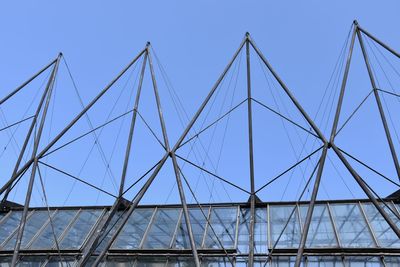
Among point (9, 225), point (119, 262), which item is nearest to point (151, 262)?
point (119, 262)

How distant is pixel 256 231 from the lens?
76.1ft

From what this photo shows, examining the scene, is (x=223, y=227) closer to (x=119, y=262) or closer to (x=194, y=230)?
(x=194, y=230)

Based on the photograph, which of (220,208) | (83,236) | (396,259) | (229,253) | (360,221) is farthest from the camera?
(220,208)

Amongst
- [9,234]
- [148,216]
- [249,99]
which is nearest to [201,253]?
[148,216]

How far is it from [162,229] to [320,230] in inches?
302

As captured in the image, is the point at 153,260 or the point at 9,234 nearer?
the point at 153,260

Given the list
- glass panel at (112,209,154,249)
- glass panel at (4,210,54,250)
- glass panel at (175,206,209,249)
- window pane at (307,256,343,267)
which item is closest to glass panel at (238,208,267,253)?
glass panel at (175,206,209,249)

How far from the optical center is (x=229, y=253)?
70.3ft

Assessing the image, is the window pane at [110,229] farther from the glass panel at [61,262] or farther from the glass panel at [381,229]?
the glass panel at [381,229]

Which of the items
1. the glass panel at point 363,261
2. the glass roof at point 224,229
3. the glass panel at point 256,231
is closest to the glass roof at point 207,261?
the glass panel at point 363,261

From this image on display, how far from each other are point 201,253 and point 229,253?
123 cm

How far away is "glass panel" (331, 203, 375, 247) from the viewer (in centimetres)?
2095

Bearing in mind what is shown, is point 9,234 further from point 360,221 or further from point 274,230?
point 360,221

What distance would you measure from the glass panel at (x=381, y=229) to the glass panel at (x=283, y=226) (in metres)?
3.38
